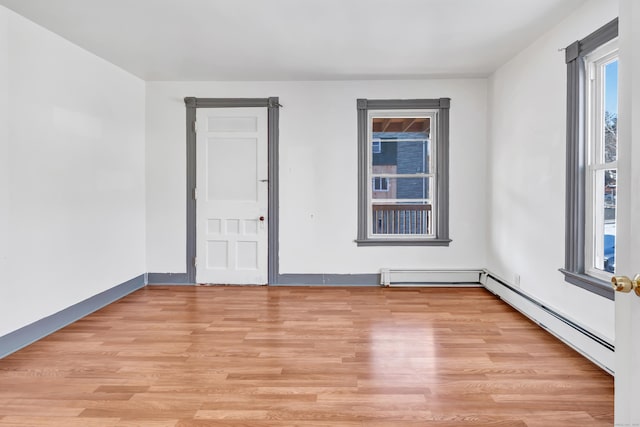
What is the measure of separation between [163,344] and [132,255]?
1.97m

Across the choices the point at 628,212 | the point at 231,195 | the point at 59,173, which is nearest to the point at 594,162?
the point at 628,212

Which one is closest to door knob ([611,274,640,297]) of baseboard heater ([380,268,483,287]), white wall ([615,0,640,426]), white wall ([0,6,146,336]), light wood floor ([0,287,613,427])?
white wall ([615,0,640,426])

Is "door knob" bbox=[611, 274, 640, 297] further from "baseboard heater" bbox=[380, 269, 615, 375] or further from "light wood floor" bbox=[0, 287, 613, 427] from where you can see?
"baseboard heater" bbox=[380, 269, 615, 375]

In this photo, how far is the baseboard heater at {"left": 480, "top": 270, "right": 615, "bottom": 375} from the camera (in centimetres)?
260

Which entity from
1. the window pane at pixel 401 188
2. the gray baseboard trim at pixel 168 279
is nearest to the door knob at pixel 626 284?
the window pane at pixel 401 188

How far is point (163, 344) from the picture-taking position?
10.0 feet

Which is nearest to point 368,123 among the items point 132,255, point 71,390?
point 132,255

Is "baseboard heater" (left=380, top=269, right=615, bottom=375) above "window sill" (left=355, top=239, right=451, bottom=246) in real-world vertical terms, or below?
below

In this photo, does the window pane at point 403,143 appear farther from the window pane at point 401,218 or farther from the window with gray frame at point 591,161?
the window with gray frame at point 591,161

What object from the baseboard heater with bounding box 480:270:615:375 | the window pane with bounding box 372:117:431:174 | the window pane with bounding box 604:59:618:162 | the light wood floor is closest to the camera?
the light wood floor

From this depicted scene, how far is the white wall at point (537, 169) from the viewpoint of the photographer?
2.94m

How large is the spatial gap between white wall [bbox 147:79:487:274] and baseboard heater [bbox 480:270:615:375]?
2.85 feet

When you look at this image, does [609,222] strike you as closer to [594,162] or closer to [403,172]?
[594,162]

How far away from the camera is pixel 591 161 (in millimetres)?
2924
